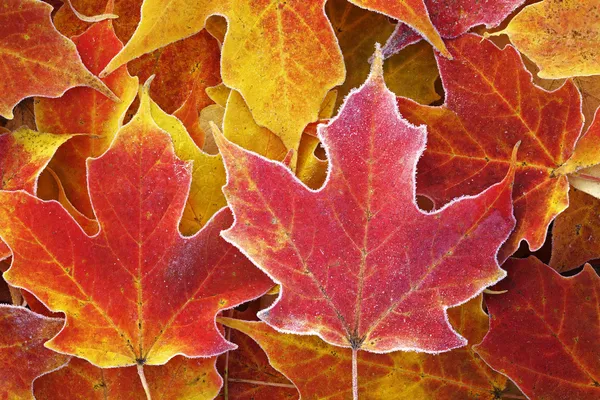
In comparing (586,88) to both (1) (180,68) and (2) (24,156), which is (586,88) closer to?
(1) (180,68)

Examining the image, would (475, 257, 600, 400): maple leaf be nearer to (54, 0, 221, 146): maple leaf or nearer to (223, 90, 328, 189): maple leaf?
(223, 90, 328, 189): maple leaf

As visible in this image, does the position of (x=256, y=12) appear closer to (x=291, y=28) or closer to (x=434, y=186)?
(x=291, y=28)

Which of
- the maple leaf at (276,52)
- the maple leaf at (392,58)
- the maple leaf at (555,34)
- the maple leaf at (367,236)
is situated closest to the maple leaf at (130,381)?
the maple leaf at (367,236)

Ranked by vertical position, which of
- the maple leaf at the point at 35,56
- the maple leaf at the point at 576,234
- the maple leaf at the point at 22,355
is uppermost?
the maple leaf at the point at 35,56

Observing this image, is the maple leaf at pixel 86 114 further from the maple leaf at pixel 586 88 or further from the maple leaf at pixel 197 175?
the maple leaf at pixel 586 88

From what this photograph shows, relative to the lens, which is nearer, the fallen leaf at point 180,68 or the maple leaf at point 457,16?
the maple leaf at point 457,16

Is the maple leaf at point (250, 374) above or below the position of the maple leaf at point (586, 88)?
below

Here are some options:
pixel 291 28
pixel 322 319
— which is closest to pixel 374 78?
pixel 291 28
